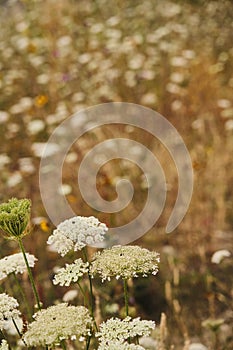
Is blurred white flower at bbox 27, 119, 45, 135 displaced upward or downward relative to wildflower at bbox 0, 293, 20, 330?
upward

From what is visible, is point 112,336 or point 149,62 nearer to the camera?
point 112,336

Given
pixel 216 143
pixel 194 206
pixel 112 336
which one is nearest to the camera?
pixel 112 336

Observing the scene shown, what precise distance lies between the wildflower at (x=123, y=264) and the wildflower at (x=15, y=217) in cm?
13

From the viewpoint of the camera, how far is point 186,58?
153 inches

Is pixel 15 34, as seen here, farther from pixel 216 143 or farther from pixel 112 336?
pixel 112 336

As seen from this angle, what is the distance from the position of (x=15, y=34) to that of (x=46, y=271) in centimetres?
253

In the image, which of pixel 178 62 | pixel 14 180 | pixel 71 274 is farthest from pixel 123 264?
pixel 178 62

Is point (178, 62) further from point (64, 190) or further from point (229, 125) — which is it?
point (64, 190)

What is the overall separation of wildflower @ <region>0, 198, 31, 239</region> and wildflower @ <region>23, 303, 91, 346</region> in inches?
5.2

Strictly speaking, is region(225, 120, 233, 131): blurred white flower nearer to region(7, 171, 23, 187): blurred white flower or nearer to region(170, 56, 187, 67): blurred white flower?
region(170, 56, 187, 67): blurred white flower

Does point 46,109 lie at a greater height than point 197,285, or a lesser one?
greater

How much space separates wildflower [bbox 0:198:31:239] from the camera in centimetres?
96

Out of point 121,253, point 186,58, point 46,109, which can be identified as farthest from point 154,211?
point 121,253

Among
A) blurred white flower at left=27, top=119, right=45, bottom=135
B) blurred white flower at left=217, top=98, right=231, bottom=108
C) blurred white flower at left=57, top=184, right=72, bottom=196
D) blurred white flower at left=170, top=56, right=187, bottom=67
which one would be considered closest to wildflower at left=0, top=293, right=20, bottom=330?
blurred white flower at left=57, top=184, right=72, bottom=196
